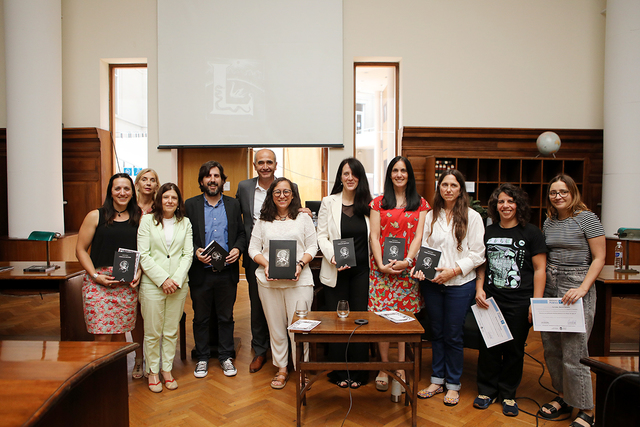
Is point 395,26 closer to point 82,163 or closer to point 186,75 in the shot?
point 186,75

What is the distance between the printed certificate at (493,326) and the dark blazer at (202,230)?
182 cm

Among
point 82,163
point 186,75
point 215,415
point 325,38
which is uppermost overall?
point 325,38

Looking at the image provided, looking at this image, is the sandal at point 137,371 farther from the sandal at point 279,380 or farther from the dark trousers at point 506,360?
the dark trousers at point 506,360

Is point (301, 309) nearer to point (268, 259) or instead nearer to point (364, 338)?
point (364, 338)

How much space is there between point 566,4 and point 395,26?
268 centimetres

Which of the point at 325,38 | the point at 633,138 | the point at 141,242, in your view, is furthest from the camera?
the point at 325,38

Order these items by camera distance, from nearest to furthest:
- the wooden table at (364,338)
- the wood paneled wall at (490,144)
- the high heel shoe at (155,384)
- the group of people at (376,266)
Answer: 1. the wooden table at (364,338)
2. the group of people at (376,266)
3. the high heel shoe at (155,384)
4. the wood paneled wall at (490,144)

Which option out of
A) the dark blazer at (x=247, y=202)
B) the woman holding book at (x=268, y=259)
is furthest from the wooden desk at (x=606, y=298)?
the dark blazer at (x=247, y=202)

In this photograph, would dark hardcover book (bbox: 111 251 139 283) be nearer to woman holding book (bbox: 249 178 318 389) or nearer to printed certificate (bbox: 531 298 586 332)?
woman holding book (bbox: 249 178 318 389)

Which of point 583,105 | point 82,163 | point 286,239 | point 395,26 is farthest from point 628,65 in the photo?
point 82,163

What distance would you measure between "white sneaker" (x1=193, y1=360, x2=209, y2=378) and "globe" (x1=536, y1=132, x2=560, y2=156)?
5418mm

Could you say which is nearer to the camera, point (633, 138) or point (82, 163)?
point (633, 138)

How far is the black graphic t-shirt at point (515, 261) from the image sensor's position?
2486 mm

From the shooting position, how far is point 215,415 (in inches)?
98.2
